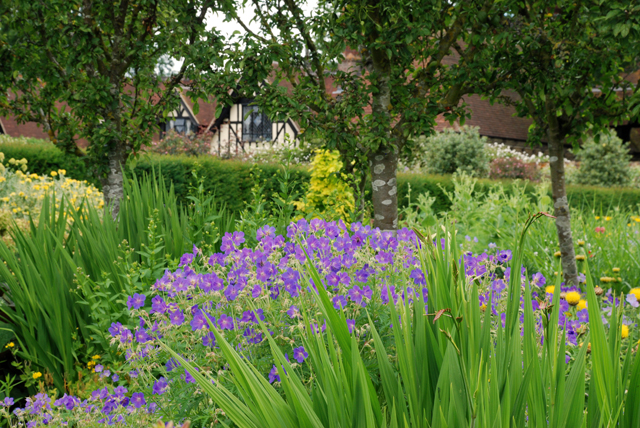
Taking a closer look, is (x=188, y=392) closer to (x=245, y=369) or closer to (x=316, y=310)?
(x=316, y=310)

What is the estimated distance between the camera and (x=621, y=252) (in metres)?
4.62

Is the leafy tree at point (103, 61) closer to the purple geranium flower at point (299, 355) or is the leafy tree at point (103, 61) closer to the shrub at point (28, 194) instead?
the shrub at point (28, 194)

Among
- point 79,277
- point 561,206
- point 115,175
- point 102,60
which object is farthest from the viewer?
point 115,175

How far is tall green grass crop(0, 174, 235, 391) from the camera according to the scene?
268 cm

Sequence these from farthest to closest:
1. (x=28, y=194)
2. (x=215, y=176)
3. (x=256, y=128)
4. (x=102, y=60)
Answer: (x=256, y=128) < (x=215, y=176) < (x=28, y=194) < (x=102, y=60)

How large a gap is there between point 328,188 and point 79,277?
11.6ft

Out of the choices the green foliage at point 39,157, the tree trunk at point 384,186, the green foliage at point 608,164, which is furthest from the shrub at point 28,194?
the green foliage at point 608,164

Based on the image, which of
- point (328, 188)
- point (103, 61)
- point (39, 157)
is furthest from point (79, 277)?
point (39, 157)

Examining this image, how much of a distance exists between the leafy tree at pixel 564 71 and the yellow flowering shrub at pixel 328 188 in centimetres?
198

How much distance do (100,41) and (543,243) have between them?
4.83 meters

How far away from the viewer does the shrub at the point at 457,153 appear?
1586 cm

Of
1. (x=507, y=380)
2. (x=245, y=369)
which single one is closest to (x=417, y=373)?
(x=507, y=380)

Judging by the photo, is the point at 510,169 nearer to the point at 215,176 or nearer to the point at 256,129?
the point at 215,176

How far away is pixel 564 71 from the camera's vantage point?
4086 mm
